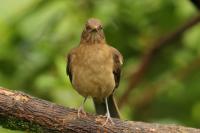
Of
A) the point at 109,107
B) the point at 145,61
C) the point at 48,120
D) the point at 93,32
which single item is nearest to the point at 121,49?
the point at 145,61

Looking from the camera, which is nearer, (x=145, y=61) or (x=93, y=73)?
(x=93, y=73)

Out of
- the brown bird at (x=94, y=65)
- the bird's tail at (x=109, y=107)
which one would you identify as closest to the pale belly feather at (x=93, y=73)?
the brown bird at (x=94, y=65)

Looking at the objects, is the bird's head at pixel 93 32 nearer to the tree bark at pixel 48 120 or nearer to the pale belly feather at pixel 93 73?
the pale belly feather at pixel 93 73

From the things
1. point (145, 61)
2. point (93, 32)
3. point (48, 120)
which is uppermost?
point (145, 61)

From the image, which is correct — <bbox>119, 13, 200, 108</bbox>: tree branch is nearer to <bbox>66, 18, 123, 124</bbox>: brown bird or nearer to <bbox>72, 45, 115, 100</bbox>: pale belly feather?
<bbox>66, 18, 123, 124</bbox>: brown bird

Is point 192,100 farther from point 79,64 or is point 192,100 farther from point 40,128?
point 40,128

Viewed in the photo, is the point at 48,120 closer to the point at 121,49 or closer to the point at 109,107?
the point at 109,107

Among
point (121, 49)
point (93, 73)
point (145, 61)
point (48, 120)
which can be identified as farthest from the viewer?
point (121, 49)
